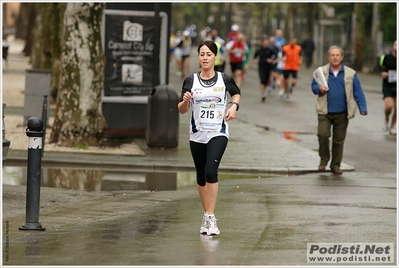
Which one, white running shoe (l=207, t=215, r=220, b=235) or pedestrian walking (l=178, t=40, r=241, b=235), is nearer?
white running shoe (l=207, t=215, r=220, b=235)

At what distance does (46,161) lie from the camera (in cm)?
1477

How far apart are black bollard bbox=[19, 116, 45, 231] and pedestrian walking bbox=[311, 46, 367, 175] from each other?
5748 mm

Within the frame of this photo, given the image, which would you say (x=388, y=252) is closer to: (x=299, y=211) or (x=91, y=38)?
(x=299, y=211)

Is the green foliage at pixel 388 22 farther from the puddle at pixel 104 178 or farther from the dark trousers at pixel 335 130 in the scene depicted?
the puddle at pixel 104 178

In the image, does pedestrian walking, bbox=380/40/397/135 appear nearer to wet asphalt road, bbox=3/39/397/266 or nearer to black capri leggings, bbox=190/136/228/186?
wet asphalt road, bbox=3/39/397/266

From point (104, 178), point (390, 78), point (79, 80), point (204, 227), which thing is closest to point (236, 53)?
point (390, 78)

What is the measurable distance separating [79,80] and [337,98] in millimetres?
4597

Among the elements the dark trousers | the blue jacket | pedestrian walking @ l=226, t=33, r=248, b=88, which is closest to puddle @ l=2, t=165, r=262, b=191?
the dark trousers

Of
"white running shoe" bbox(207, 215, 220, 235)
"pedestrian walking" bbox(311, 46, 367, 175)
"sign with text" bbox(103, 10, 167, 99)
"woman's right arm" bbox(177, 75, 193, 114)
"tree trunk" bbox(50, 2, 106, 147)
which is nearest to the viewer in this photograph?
"white running shoe" bbox(207, 215, 220, 235)

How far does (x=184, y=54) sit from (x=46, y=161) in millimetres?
24589

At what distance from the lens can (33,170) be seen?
9.07 metres

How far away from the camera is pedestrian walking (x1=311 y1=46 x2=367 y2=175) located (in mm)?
13891

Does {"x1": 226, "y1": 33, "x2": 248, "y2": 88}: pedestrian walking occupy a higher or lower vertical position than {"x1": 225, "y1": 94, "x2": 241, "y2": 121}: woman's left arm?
higher

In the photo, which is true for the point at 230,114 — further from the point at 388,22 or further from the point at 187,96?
the point at 388,22
